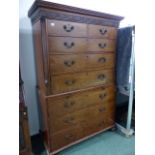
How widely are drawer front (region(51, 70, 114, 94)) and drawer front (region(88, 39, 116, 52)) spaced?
0.89 ft

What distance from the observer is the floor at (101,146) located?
1720mm

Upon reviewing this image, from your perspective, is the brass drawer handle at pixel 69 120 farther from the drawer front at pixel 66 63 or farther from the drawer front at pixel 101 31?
the drawer front at pixel 101 31

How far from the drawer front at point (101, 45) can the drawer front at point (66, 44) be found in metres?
0.08

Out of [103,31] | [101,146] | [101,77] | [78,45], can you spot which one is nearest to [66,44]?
[78,45]

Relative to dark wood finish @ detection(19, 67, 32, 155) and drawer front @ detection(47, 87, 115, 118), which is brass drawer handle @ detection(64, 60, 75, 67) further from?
dark wood finish @ detection(19, 67, 32, 155)

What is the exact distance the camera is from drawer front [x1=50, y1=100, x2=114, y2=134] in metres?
1.57

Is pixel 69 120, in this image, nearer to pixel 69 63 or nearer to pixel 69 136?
pixel 69 136

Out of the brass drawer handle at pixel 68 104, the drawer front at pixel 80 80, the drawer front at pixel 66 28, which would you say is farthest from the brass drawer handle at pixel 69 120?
the drawer front at pixel 66 28

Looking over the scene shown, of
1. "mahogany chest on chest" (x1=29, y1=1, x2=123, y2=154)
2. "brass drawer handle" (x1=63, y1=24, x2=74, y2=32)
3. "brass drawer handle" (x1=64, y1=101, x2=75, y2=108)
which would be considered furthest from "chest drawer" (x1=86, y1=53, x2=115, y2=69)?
"brass drawer handle" (x1=64, y1=101, x2=75, y2=108)

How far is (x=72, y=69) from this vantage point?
154 cm

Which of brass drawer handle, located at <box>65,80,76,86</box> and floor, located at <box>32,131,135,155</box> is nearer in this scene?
brass drawer handle, located at <box>65,80,76,86</box>

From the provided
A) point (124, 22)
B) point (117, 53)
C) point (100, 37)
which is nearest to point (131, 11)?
point (124, 22)
